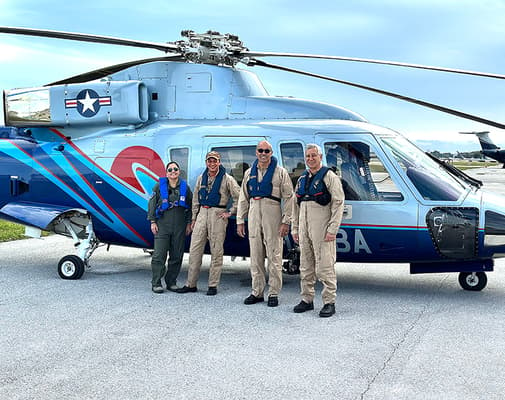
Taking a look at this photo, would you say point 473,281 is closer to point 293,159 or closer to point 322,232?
point 322,232

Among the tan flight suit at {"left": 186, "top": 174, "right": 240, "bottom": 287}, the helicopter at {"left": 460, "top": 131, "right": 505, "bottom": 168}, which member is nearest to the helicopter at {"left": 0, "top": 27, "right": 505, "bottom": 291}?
the tan flight suit at {"left": 186, "top": 174, "right": 240, "bottom": 287}

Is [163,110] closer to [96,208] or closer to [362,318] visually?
[96,208]

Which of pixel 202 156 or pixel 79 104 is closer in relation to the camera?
pixel 202 156

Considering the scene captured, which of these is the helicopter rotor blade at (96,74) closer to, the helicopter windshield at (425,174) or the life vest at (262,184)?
the life vest at (262,184)

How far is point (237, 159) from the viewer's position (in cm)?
723

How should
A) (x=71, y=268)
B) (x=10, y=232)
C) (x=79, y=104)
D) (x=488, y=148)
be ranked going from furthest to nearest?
(x=488, y=148) → (x=10, y=232) → (x=79, y=104) → (x=71, y=268)

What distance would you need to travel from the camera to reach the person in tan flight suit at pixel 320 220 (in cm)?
587

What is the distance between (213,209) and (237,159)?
2.59ft

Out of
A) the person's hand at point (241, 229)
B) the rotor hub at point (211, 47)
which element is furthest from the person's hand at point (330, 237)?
the rotor hub at point (211, 47)

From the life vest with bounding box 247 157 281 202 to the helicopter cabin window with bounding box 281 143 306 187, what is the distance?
0.68m

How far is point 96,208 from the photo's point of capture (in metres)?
7.88

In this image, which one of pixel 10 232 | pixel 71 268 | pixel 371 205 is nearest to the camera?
pixel 371 205

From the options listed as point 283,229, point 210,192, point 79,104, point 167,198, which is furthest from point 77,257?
point 283,229

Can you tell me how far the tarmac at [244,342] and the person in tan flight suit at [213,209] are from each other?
41cm
